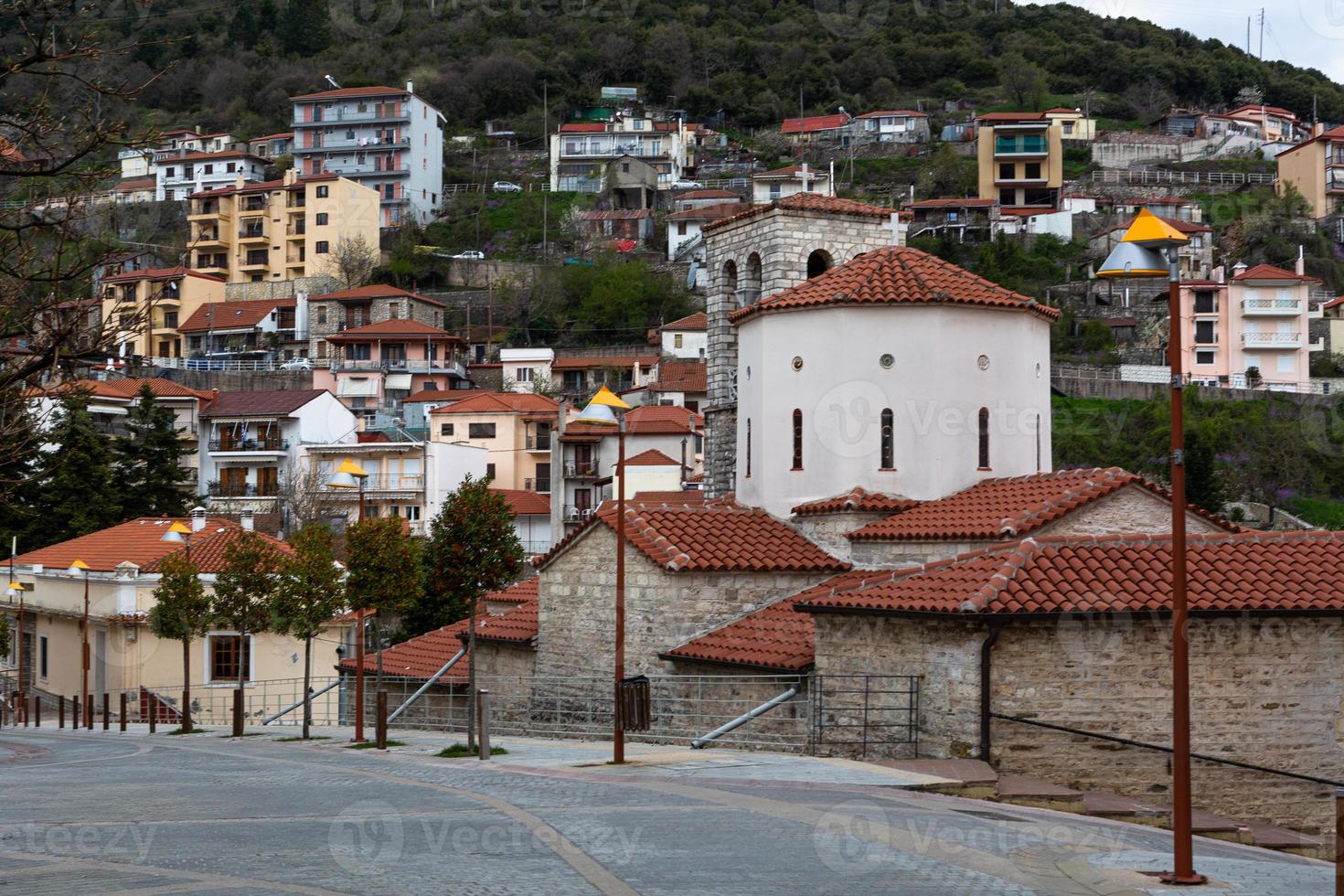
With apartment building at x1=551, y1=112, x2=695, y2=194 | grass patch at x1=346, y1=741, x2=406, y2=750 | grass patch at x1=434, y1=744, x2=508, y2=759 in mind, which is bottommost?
grass patch at x1=346, y1=741, x2=406, y2=750

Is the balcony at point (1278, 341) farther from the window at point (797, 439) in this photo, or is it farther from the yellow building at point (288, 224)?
the window at point (797, 439)

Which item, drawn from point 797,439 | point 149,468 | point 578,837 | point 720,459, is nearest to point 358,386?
point 149,468

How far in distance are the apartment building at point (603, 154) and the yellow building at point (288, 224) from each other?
18.5 metres

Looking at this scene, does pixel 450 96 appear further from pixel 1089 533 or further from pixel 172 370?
pixel 1089 533

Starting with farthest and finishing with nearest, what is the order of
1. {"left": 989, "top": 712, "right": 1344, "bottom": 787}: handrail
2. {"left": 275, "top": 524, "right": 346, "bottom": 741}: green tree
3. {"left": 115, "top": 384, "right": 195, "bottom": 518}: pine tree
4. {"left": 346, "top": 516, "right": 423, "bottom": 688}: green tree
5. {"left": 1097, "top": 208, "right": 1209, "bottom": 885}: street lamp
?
{"left": 115, "top": 384, "right": 195, "bottom": 518}: pine tree, {"left": 275, "top": 524, "right": 346, "bottom": 741}: green tree, {"left": 346, "top": 516, "right": 423, "bottom": 688}: green tree, {"left": 989, "top": 712, "right": 1344, "bottom": 787}: handrail, {"left": 1097, "top": 208, "right": 1209, "bottom": 885}: street lamp

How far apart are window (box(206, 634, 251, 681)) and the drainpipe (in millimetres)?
27210

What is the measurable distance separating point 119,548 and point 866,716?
3106 cm

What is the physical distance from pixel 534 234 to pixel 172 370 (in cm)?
3449

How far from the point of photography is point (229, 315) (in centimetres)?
9938

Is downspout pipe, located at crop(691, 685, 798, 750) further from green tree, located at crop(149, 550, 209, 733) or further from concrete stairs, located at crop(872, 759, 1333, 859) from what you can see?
green tree, located at crop(149, 550, 209, 733)

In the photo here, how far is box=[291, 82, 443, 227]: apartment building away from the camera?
117438 millimetres

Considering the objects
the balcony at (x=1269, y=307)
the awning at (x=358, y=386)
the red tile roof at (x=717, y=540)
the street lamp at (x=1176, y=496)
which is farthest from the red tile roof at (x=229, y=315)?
the street lamp at (x=1176, y=496)

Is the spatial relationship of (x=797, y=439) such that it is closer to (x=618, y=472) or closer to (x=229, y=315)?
(x=618, y=472)

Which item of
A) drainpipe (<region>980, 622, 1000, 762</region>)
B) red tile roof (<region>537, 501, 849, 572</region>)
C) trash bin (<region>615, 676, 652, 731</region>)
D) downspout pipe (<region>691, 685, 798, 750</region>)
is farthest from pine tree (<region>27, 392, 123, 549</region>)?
drainpipe (<region>980, 622, 1000, 762</region>)
